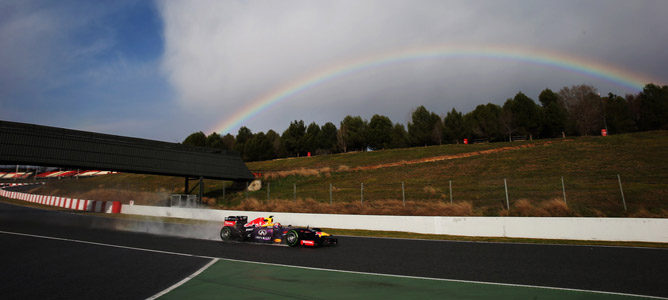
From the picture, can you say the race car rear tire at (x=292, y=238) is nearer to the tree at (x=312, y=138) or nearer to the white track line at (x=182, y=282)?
the white track line at (x=182, y=282)

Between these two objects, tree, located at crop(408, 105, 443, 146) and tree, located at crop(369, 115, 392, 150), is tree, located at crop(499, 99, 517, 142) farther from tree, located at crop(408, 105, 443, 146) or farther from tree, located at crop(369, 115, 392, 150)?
tree, located at crop(369, 115, 392, 150)

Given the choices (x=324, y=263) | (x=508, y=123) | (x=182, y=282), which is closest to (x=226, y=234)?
(x=324, y=263)

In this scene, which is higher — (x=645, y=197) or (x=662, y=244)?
(x=645, y=197)

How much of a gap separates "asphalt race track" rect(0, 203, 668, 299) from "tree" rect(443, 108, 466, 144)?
69.1 m

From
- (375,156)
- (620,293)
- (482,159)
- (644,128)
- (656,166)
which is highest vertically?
(644,128)

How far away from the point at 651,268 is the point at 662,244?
6.27 meters

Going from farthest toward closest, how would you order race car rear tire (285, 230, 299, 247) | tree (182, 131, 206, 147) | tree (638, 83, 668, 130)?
1. tree (182, 131, 206, 147)
2. tree (638, 83, 668, 130)
3. race car rear tire (285, 230, 299, 247)

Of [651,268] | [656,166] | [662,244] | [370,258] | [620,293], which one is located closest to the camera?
[620,293]

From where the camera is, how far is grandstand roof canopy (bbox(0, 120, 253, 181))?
26.3 meters

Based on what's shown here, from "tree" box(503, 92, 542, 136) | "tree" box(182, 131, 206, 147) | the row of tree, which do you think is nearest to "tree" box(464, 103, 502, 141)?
the row of tree

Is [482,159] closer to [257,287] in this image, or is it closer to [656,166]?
[656,166]

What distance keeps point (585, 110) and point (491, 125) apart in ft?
56.3

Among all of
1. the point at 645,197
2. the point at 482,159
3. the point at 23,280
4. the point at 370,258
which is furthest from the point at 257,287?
the point at 482,159

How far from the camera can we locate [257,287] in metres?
6.88
